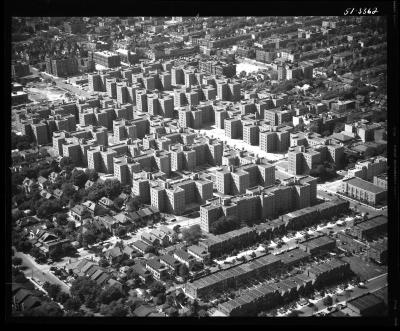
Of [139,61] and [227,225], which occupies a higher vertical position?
[139,61]

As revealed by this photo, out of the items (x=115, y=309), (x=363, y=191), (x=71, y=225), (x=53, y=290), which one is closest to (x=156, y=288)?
(x=115, y=309)

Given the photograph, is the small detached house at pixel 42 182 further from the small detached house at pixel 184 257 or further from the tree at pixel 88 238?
the small detached house at pixel 184 257

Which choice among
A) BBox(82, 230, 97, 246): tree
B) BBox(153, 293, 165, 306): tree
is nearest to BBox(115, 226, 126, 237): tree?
BBox(82, 230, 97, 246): tree

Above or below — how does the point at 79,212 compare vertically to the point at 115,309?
above

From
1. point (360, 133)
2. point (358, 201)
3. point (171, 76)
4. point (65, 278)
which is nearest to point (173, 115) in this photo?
point (171, 76)

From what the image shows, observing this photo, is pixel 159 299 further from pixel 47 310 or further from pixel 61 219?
pixel 61 219

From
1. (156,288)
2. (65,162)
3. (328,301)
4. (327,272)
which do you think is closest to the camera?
(328,301)
